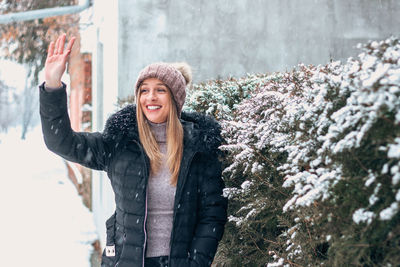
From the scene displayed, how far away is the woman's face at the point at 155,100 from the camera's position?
2.71 meters

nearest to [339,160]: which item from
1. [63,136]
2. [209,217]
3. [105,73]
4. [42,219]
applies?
[209,217]

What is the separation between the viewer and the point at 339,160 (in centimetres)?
163

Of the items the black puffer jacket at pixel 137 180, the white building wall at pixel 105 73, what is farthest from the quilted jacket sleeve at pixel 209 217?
the white building wall at pixel 105 73

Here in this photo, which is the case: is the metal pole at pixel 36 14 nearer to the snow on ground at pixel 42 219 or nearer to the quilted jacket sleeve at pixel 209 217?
the snow on ground at pixel 42 219

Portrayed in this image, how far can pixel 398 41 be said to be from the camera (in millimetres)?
1688

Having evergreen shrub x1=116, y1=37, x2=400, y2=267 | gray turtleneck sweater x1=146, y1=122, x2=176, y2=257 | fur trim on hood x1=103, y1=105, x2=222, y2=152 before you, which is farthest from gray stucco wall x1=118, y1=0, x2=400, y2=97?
evergreen shrub x1=116, y1=37, x2=400, y2=267

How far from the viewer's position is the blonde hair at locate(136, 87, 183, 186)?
264 cm

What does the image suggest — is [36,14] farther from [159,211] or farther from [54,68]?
[159,211]

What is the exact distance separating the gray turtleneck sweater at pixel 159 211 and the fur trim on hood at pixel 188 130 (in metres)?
0.22

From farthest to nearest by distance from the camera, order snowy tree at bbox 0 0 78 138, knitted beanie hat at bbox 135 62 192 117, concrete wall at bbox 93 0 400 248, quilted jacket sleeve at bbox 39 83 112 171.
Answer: snowy tree at bbox 0 0 78 138
concrete wall at bbox 93 0 400 248
knitted beanie hat at bbox 135 62 192 117
quilted jacket sleeve at bbox 39 83 112 171

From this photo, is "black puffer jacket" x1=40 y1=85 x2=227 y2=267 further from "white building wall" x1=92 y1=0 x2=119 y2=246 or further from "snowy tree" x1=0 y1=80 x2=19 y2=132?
"snowy tree" x1=0 y1=80 x2=19 y2=132

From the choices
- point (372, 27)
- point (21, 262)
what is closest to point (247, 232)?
point (21, 262)

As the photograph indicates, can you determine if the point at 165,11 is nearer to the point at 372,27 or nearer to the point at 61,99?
the point at 372,27

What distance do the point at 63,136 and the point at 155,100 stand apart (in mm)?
544
